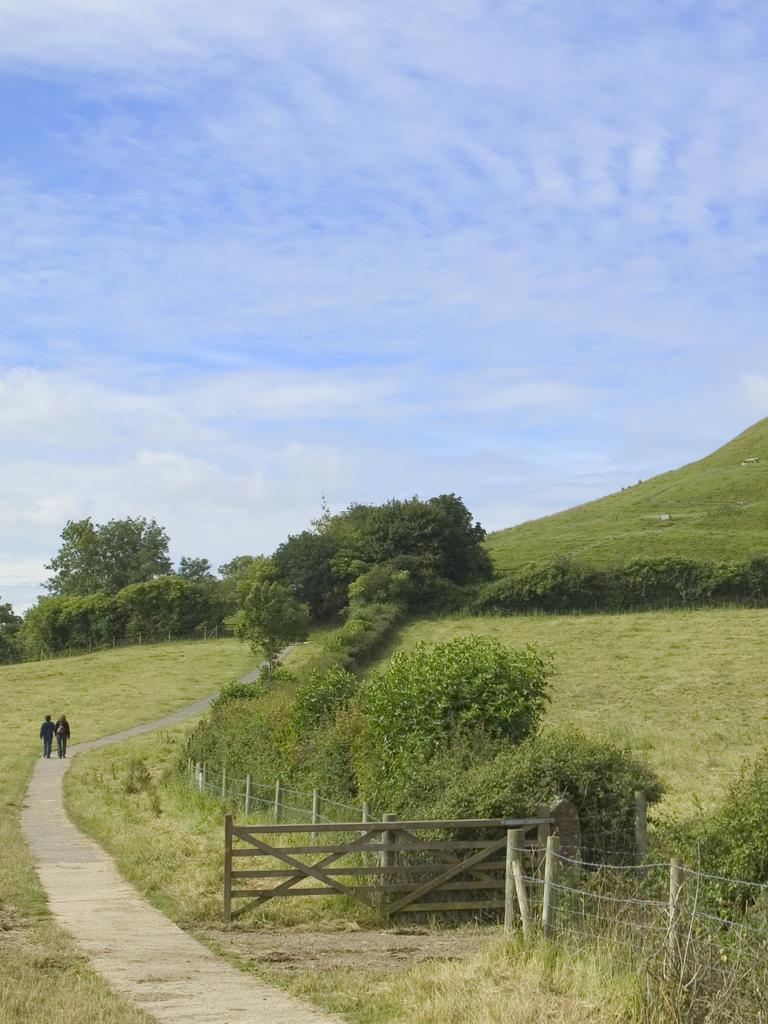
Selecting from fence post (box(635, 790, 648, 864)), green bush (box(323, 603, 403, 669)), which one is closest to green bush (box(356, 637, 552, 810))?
fence post (box(635, 790, 648, 864))

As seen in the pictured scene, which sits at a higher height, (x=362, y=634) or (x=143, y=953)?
(x=362, y=634)

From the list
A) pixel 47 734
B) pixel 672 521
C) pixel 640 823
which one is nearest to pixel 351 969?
pixel 640 823

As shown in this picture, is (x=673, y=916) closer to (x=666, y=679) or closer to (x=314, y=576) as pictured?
(x=666, y=679)

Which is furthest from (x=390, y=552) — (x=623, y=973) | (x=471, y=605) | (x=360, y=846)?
(x=623, y=973)

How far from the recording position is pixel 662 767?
29.6 meters

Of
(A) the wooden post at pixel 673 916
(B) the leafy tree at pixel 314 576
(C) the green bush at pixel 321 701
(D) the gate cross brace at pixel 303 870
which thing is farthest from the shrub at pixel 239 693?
(B) the leafy tree at pixel 314 576

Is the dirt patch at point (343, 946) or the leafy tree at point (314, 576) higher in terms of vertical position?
the leafy tree at point (314, 576)

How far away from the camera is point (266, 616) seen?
6281 cm

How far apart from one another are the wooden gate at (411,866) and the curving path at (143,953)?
134 cm

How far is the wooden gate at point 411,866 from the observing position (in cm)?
1461

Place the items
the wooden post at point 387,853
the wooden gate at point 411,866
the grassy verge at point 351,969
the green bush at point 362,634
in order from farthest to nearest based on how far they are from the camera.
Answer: the green bush at point 362,634, the wooden post at point 387,853, the wooden gate at point 411,866, the grassy verge at point 351,969

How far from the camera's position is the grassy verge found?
9492 millimetres

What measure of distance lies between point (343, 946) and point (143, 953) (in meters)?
2.35

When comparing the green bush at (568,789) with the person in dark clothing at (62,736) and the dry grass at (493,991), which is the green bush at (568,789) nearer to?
the dry grass at (493,991)
